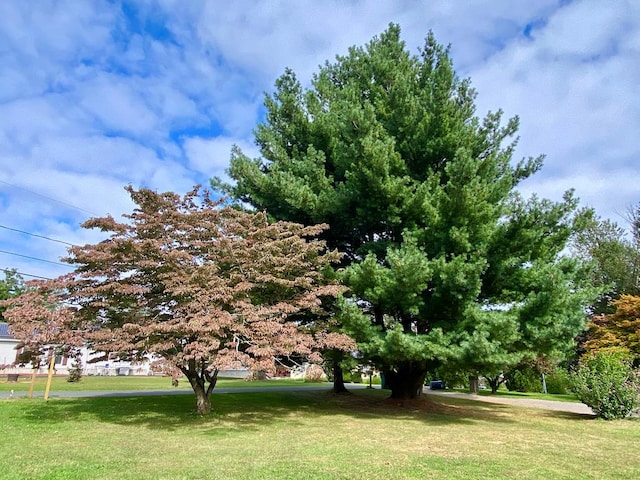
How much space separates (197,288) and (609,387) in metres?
12.9

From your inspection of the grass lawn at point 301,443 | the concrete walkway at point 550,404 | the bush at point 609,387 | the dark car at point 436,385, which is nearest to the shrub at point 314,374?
the dark car at point 436,385

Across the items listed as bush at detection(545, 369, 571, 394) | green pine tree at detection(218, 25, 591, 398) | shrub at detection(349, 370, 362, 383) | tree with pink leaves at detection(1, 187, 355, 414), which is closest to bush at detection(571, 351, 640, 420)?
green pine tree at detection(218, 25, 591, 398)

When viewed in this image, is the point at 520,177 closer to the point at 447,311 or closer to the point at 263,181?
the point at 447,311

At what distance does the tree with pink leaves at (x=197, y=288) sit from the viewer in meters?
10.1

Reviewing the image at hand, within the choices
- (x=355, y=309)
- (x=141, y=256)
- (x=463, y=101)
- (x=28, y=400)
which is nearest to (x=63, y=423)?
(x=141, y=256)

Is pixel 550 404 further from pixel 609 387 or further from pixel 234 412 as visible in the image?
pixel 234 412

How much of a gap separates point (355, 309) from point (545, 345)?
17.8ft

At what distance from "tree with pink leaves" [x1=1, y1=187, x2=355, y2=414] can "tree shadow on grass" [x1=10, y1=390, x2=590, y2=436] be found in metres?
1.37

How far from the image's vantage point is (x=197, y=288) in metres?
10.3

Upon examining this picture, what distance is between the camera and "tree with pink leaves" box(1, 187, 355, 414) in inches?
399

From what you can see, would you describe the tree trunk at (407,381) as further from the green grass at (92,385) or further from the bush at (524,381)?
the bush at (524,381)

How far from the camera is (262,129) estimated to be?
17281mm

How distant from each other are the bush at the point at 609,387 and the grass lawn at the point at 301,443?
1.82 feet

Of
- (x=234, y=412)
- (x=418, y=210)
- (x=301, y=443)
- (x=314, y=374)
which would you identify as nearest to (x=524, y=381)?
(x=314, y=374)
